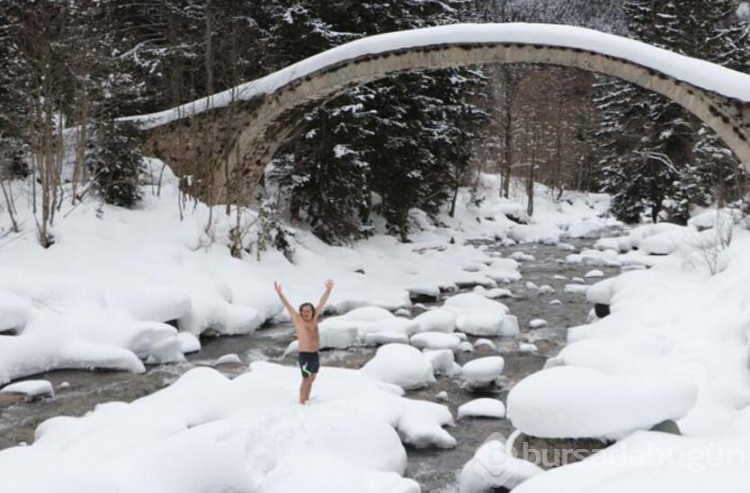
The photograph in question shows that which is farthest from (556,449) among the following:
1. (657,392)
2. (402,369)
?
(402,369)

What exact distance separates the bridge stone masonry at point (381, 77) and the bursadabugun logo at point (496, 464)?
8.38m

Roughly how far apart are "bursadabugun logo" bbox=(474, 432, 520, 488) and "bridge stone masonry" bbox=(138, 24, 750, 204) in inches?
330

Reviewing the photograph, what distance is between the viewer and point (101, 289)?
8.53 m

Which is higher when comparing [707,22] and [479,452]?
[707,22]

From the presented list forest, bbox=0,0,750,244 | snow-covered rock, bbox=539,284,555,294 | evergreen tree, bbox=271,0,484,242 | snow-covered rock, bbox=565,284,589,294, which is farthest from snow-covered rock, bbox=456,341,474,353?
evergreen tree, bbox=271,0,484,242

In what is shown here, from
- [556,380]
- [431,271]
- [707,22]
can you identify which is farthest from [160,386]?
[707,22]

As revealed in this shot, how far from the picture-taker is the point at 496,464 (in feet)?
14.7

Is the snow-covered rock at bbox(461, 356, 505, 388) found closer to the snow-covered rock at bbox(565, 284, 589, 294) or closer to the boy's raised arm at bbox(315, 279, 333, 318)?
the boy's raised arm at bbox(315, 279, 333, 318)

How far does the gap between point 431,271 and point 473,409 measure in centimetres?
854

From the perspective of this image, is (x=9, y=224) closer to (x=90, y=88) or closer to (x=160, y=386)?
(x=90, y=88)

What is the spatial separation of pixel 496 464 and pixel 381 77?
10.2 meters

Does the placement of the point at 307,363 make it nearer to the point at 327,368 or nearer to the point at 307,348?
the point at 307,348

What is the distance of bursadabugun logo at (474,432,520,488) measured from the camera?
14.4ft

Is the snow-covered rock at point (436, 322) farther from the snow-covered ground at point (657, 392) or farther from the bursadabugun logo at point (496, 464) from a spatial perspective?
the bursadabugun logo at point (496, 464)
